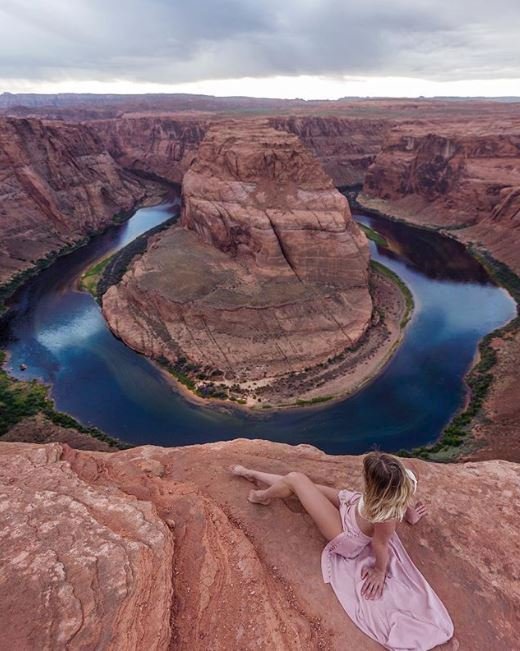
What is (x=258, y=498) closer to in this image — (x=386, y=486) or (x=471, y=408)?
(x=386, y=486)

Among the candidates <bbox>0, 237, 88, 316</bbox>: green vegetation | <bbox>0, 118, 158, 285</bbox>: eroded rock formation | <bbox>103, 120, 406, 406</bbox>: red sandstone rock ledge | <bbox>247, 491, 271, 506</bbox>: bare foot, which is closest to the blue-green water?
<bbox>0, 237, 88, 316</bbox>: green vegetation

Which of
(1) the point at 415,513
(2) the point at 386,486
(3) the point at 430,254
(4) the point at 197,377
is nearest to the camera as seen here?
(2) the point at 386,486

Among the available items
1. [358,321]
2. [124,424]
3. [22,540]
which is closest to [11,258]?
[124,424]

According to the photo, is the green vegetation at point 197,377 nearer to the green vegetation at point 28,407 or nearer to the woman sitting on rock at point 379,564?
the green vegetation at point 28,407

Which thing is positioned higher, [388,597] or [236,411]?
[388,597]

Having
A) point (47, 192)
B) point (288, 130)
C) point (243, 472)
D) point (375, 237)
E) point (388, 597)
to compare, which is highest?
point (388, 597)

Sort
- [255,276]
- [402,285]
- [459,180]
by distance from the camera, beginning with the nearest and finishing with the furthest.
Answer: [255,276] < [402,285] < [459,180]

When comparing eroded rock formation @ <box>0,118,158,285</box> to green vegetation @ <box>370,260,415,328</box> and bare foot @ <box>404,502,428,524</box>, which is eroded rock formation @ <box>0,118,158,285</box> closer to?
green vegetation @ <box>370,260,415,328</box>

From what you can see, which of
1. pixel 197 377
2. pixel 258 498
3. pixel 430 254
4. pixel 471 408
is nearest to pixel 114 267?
pixel 197 377
